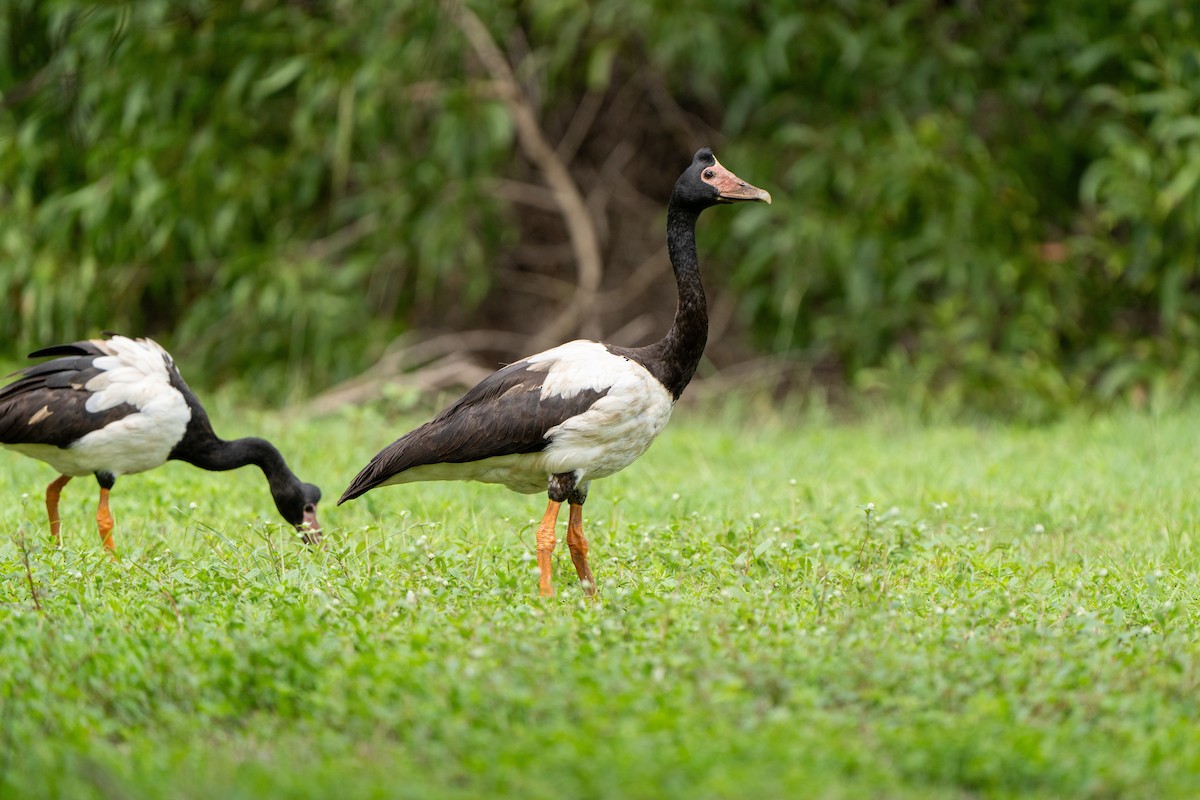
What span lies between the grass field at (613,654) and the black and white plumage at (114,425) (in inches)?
10.5

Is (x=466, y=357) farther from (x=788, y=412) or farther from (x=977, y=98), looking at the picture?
(x=977, y=98)

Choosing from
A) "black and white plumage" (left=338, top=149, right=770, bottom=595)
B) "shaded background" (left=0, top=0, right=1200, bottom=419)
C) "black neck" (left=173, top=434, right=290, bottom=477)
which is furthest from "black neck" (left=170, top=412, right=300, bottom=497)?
"shaded background" (left=0, top=0, right=1200, bottom=419)

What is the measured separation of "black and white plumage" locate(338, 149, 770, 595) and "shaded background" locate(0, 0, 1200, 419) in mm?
5070

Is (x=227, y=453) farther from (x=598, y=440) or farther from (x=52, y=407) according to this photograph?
(x=598, y=440)

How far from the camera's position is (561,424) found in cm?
601

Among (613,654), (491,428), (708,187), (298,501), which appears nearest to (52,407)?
(298,501)

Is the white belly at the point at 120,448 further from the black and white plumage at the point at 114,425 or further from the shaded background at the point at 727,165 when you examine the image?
the shaded background at the point at 727,165

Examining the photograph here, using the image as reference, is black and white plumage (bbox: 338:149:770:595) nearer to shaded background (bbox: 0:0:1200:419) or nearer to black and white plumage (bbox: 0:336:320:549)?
black and white plumage (bbox: 0:336:320:549)

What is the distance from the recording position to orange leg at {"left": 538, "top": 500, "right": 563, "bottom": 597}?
580cm

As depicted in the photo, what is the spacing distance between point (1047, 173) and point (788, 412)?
3.03 meters

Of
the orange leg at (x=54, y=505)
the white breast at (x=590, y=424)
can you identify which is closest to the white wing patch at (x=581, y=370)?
the white breast at (x=590, y=424)

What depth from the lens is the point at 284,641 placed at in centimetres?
444

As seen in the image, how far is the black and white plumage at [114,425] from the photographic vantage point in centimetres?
679

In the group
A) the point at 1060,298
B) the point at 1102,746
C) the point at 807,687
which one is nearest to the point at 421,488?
the point at 807,687
